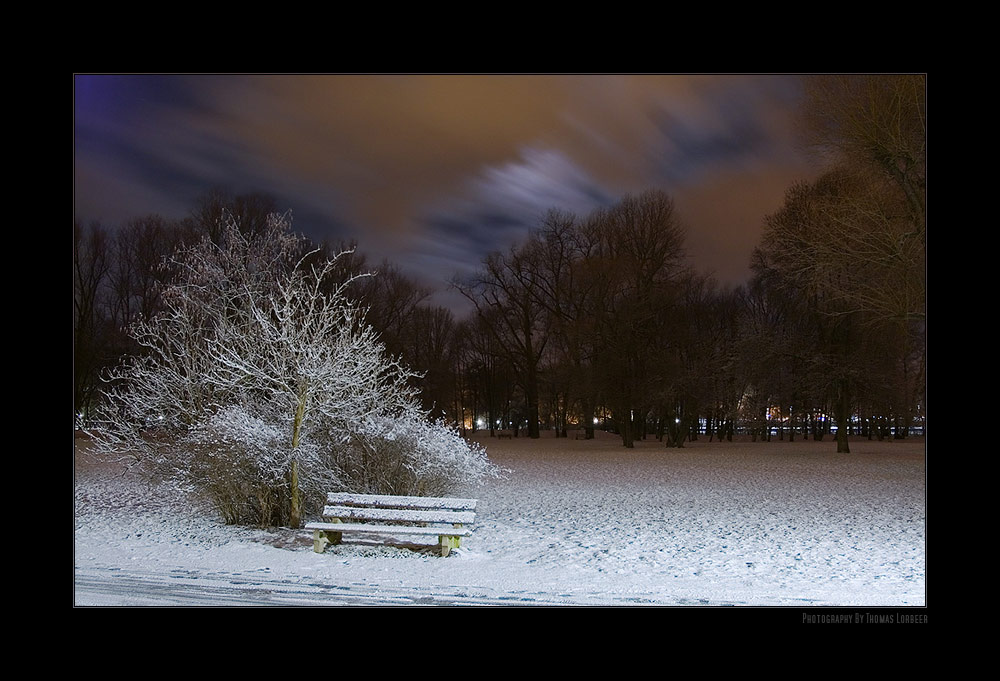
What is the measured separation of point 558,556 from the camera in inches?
330

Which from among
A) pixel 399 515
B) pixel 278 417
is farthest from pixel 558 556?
pixel 278 417

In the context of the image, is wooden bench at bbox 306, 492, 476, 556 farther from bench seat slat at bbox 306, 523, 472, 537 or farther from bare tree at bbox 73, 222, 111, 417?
bare tree at bbox 73, 222, 111, 417

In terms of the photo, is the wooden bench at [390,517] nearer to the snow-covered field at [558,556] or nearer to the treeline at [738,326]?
the snow-covered field at [558,556]

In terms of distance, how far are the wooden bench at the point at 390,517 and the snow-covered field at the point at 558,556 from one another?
0.23 meters

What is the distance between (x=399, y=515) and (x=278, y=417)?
2.99 meters

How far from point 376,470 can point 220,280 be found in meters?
7.25

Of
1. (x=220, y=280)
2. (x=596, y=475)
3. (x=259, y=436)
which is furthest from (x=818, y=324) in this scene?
(x=259, y=436)

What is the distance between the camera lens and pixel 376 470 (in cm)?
1072

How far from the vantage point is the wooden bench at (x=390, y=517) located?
27.3ft

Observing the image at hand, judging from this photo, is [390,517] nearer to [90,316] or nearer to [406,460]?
A: [406,460]


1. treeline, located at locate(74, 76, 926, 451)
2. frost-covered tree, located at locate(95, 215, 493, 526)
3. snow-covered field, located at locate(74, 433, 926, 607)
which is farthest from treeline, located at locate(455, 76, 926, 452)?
frost-covered tree, located at locate(95, 215, 493, 526)

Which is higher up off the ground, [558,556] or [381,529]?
[381,529]

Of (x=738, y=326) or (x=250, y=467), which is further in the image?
(x=738, y=326)

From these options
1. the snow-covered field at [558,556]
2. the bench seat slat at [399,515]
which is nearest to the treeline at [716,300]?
the snow-covered field at [558,556]
